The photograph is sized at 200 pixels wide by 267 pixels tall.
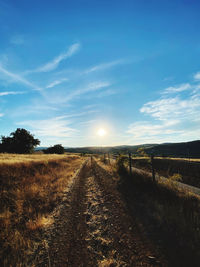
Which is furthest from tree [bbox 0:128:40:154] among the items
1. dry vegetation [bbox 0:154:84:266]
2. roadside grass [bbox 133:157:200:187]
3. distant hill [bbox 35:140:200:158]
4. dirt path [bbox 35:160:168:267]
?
dirt path [bbox 35:160:168:267]

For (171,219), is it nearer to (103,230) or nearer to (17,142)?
(103,230)

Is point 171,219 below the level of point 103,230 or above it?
above

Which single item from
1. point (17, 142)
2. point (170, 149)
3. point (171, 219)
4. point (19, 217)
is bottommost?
point (170, 149)

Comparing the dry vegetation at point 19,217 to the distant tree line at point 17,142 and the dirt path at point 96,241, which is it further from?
the distant tree line at point 17,142

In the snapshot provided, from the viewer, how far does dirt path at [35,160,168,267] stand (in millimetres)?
2646

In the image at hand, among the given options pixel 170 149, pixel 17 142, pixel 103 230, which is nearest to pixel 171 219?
pixel 103 230

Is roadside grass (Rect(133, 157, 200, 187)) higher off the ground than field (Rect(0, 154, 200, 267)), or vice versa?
field (Rect(0, 154, 200, 267))

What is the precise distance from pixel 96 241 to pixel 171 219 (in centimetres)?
261

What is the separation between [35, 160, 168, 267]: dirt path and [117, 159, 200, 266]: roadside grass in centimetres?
36

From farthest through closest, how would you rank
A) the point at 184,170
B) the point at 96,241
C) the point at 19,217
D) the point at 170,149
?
the point at 170,149, the point at 184,170, the point at 19,217, the point at 96,241

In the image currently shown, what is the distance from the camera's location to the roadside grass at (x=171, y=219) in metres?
2.68

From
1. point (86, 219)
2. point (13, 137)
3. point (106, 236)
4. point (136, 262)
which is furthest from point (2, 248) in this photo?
point (13, 137)

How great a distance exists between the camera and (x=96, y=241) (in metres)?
3.28

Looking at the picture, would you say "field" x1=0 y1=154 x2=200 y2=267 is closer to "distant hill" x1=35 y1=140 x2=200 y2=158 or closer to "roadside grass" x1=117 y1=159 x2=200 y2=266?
"roadside grass" x1=117 y1=159 x2=200 y2=266
